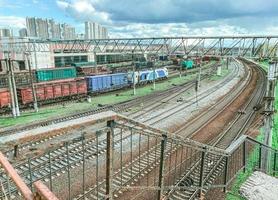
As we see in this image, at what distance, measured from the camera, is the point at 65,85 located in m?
32.4

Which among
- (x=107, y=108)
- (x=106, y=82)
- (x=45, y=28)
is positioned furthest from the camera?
(x=45, y=28)

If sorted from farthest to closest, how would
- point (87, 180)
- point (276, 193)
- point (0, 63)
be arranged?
point (0, 63) < point (87, 180) < point (276, 193)

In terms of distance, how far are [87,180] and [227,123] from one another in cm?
1506

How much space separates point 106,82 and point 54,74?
702 cm

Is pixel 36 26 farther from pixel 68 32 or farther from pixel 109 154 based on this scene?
pixel 109 154

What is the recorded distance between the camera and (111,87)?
39.3 m

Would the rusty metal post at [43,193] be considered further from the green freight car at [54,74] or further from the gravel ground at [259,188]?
the green freight car at [54,74]

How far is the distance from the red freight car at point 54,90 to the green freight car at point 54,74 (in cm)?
414

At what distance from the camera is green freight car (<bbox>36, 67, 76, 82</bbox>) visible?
115 ft

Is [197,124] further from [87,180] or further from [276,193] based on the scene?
[276,193]

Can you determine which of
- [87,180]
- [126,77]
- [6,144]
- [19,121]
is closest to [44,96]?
[19,121]

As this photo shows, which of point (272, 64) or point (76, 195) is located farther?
point (272, 64)

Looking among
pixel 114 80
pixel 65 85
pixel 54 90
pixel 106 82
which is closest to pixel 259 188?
pixel 54 90

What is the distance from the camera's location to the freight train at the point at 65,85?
2839 cm
